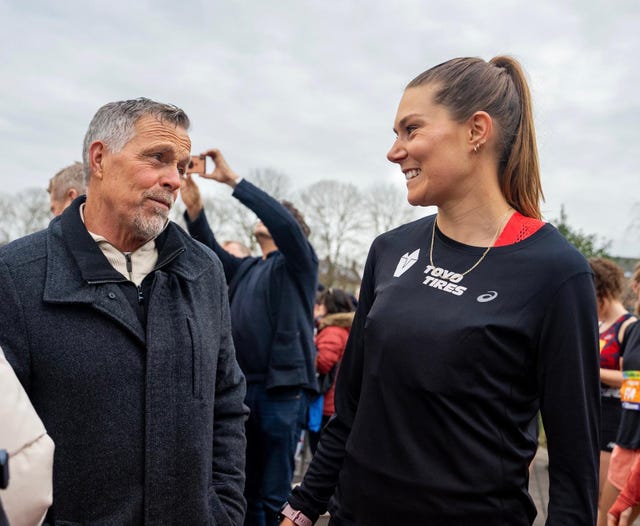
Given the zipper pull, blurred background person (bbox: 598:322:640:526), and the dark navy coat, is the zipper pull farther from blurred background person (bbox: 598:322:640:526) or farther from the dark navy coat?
blurred background person (bbox: 598:322:640:526)

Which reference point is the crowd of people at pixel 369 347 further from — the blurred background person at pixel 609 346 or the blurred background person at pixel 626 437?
the blurred background person at pixel 609 346

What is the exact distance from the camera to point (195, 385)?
1.99 m

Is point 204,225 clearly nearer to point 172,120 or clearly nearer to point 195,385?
point 172,120

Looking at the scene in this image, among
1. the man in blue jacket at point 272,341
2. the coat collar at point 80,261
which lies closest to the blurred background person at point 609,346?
the man in blue jacket at point 272,341

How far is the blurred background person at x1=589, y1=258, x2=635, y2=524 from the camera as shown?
470cm

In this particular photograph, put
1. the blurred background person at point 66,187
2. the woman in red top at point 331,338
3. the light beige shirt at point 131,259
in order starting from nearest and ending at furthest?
1. the light beige shirt at point 131,259
2. the blurred background person at point 66,187
3. the woman in red top at point 331,338

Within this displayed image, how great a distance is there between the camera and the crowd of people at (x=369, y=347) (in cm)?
161

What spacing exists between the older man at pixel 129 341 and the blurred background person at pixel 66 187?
4.84 ft

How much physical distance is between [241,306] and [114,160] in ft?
7.23

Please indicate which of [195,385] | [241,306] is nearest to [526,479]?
[195,385]

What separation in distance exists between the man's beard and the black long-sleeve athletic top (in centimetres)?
86

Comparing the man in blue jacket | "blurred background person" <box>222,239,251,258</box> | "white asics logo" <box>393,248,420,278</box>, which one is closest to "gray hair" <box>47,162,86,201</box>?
the man in blue jacket

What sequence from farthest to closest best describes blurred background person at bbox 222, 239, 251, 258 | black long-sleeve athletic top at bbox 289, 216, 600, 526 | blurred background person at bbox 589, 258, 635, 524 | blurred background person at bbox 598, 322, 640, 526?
blurred background person at bbox 222, 239, 251, 258, blurred background person at bbox 589, 258, 635, 524, blurred background person at bbox 598, 322, 640, 526, black long-sleeve athletic top at bbox 289, 216, 600, 526

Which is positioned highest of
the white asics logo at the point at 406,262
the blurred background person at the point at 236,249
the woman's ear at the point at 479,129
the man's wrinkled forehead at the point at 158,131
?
the blurred background person at the point at 236,249
